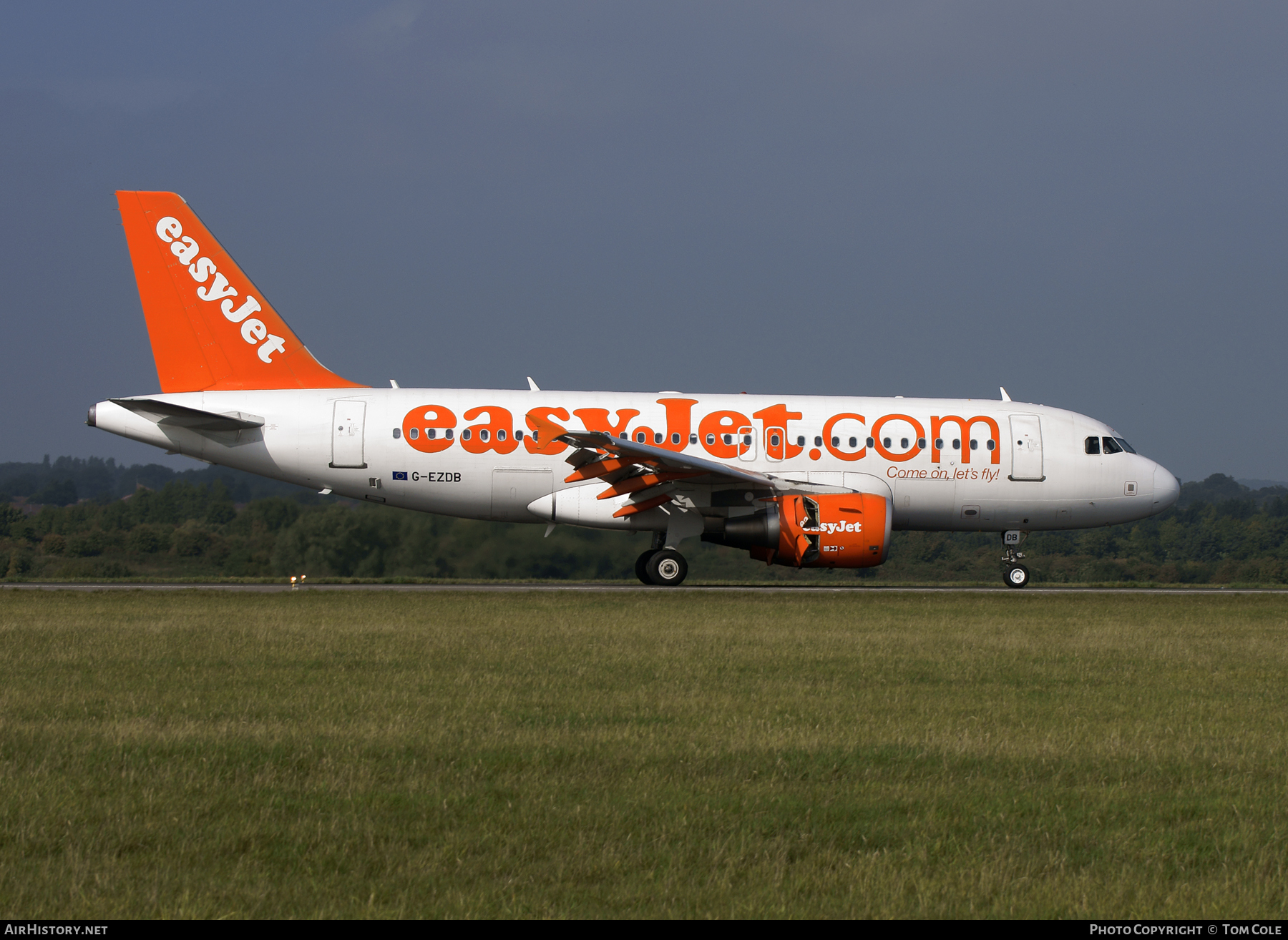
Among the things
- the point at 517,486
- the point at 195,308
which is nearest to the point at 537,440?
the point at 517,486

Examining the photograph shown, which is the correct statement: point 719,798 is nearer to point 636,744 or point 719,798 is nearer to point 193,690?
point 636,744

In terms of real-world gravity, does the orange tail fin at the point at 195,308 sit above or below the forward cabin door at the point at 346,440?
above

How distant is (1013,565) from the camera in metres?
25.9

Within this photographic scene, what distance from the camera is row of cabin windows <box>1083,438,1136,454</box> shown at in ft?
83.5

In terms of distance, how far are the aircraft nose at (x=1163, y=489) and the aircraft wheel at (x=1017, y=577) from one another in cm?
311

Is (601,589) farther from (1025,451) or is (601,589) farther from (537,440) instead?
(1025,451)

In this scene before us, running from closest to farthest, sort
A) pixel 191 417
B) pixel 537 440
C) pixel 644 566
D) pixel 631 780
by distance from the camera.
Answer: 1. pixel 631 780
2. pixel 191 417
3. pixel 537 440
4. pixel 644 566

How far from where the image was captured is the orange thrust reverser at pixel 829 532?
2192cm

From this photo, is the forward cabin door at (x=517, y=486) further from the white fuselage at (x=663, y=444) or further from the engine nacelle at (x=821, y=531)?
the engine nacelle at (x=821, y=531)

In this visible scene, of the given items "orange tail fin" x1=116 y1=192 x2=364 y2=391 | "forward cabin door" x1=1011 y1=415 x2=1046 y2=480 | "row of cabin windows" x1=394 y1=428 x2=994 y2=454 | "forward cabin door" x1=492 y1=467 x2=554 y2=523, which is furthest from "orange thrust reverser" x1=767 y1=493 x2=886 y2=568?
"orange tail fin" x1=116 y1=192 x2=364 y2=391

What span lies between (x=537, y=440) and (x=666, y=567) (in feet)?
11.7

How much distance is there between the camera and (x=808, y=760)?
7426 mm

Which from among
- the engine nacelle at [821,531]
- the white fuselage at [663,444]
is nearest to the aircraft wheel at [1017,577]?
the white fuselage at [663,444]

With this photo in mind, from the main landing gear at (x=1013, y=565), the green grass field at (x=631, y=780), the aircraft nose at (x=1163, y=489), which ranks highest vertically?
the aircraft nose at (x=1163, y=489)
